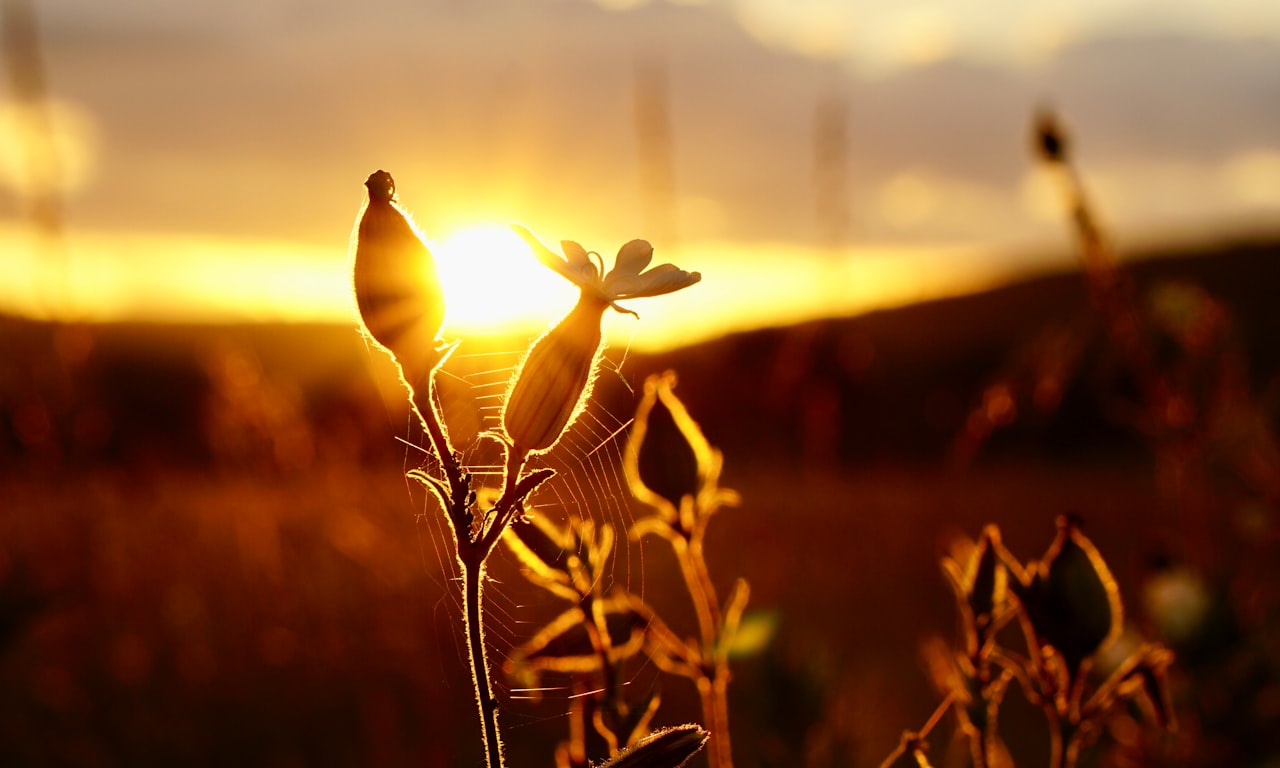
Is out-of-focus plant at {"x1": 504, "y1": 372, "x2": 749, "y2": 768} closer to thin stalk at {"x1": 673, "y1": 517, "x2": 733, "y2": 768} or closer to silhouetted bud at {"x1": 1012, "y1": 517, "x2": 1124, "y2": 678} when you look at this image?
thin stalk at {"x1": 673, "y1": 517, "x2": 733, "y2": 768}

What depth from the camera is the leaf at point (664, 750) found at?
2.28ft

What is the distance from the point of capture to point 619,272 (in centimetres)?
90

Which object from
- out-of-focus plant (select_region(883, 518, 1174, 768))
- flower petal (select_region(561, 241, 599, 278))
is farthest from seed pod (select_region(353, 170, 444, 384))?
out-of-focus plant (select_region(883, 518, 1174, 768))

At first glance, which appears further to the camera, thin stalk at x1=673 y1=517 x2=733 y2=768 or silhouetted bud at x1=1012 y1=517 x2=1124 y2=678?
thin stalk at x1=673 y1=517 x2=733 y2=768

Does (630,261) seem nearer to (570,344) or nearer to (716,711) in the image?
(570,344)

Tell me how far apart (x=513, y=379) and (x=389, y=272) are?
0.40 feet

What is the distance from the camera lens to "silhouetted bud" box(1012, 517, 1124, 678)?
3.03 feet

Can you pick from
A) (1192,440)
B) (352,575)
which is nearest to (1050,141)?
(1192,440)

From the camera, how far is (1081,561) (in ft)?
3.07

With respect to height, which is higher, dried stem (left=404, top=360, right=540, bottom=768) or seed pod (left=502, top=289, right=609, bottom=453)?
seed pod (left=502, top=289, right=609, bottom=453)

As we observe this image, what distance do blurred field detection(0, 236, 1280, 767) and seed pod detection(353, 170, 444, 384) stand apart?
53 cm

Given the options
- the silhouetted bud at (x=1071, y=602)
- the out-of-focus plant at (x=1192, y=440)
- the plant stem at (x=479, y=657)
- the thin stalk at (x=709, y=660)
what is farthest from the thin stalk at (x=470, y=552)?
the out-of-focus plant at (x=1192, y=440)

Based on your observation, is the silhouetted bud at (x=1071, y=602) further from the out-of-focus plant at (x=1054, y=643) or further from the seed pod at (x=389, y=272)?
the seed pod at (x=389, y=272)

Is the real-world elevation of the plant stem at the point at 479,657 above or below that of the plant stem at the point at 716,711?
above
